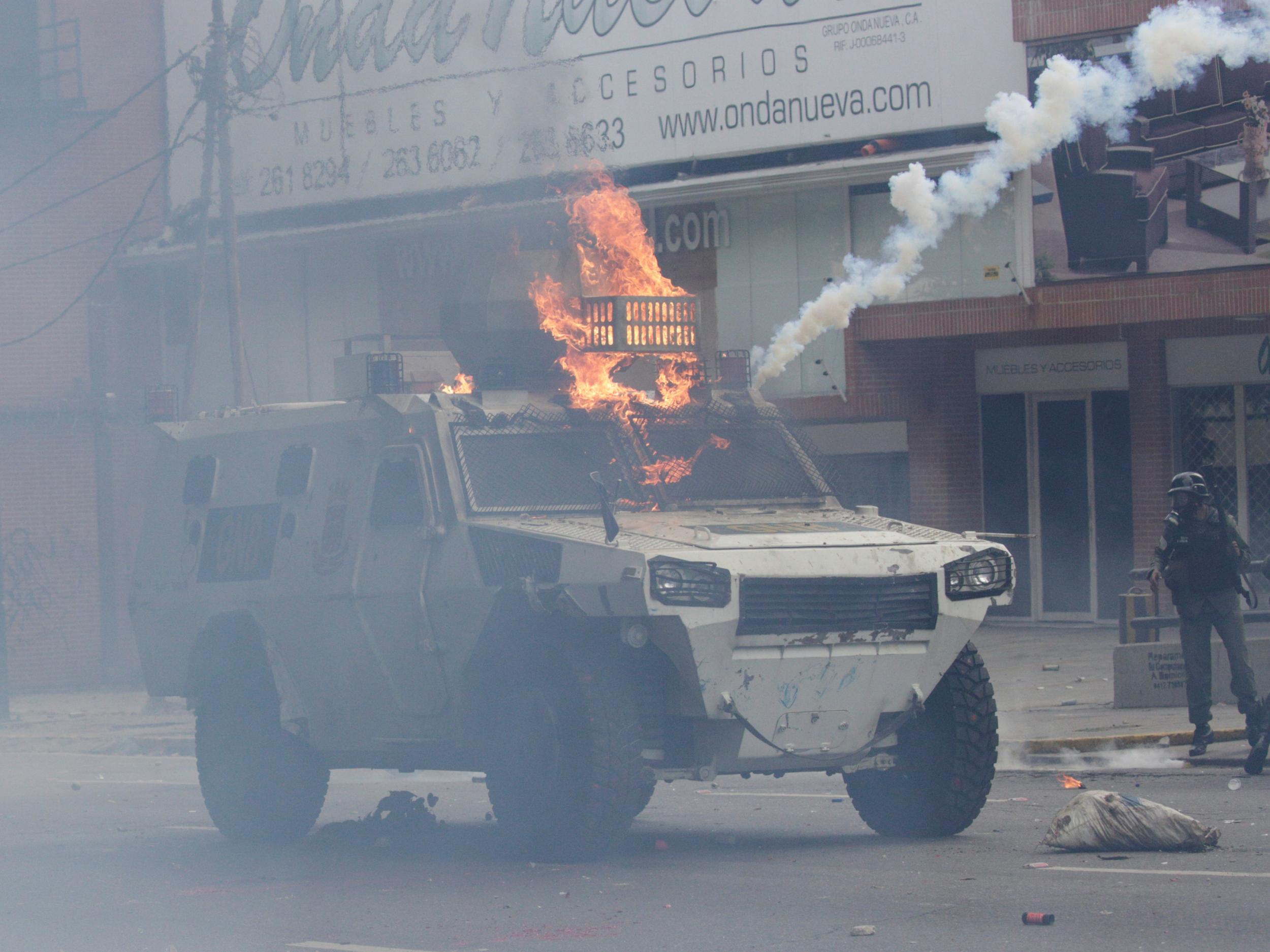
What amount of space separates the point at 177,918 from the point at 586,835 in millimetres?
1792

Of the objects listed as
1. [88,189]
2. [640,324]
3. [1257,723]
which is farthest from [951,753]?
[88,189]

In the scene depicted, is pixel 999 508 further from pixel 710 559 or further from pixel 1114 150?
pixel 710 559

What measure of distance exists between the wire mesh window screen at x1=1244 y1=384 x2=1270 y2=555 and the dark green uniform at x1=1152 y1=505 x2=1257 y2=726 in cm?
871

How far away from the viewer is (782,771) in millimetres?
8422

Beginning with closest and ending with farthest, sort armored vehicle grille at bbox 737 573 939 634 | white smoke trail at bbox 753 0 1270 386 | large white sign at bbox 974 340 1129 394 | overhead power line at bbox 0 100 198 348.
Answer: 1. armored vehicle grille at bbox 737 573 939 634
2. white smoke trail at bbox 753 0 1270 386
3. large white sign at bbox 974 340 1129 394
4. overhead power line at bbox 0 100 198 348

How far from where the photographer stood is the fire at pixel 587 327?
9414mm

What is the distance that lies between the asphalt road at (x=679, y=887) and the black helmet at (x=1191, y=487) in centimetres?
168

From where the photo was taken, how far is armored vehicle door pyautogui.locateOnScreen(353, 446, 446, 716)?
8.95 metres

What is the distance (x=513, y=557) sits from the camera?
8492 mm

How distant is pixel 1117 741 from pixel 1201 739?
0.90 meters

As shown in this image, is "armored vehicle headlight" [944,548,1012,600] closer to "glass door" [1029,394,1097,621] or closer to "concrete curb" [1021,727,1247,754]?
"concrete curb" [1021,727,1247,754]

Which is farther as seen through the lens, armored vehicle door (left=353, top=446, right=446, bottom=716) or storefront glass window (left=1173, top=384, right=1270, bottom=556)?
storefront glass window (left=1173, top=384, right=1270, bottom=556)

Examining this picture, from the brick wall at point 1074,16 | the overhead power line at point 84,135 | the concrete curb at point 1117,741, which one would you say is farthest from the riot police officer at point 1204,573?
the overhead power line at point 84,135

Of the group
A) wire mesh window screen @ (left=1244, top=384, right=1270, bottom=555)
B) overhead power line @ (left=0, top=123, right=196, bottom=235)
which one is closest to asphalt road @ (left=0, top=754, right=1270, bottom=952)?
wire mesh window screen @ (left=1244, top=384, right=1270, bottom=555)
